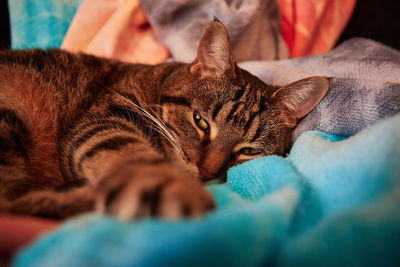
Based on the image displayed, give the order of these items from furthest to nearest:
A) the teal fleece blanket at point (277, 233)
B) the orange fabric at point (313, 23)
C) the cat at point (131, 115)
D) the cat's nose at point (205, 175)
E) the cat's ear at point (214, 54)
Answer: the orange fabric at point (313, 23) → the cat's ear at point (214, 54) → the cat's nose at point (205, 175) → the cat at point (131, 115) → the teal fleece blanket at point (277, 233)

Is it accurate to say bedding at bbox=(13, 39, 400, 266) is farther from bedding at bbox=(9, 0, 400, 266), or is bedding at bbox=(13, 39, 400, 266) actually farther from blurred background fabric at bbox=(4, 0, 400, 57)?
blurred background fabric at bbox=(4, 0, 400, 57)

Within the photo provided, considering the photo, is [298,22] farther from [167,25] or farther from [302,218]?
[302,218]

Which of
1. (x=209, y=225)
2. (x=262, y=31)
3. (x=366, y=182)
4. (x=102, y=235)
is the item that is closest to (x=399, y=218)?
(x=366, y=182)

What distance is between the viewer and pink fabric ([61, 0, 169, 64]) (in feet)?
5.82

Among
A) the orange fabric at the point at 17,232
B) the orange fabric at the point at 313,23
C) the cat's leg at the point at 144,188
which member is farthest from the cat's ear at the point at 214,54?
the orange fabric at the point at 313,23

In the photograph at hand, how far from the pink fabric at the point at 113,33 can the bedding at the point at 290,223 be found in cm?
124

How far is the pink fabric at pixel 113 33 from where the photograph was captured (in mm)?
1775

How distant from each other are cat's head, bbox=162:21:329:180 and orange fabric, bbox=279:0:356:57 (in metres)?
0.88

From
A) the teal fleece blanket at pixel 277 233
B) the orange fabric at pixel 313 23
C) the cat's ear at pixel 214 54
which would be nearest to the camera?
the teal fleece blanket at pixel 277 233

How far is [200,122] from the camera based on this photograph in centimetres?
114

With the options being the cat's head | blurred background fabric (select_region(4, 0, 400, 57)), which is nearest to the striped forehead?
the cat's head

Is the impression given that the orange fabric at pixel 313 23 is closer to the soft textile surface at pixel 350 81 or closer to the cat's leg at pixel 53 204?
the soft textile surface at pixel 350 81

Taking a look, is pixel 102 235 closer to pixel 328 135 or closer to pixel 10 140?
pixel 10 140

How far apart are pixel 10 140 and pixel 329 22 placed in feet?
6.62
